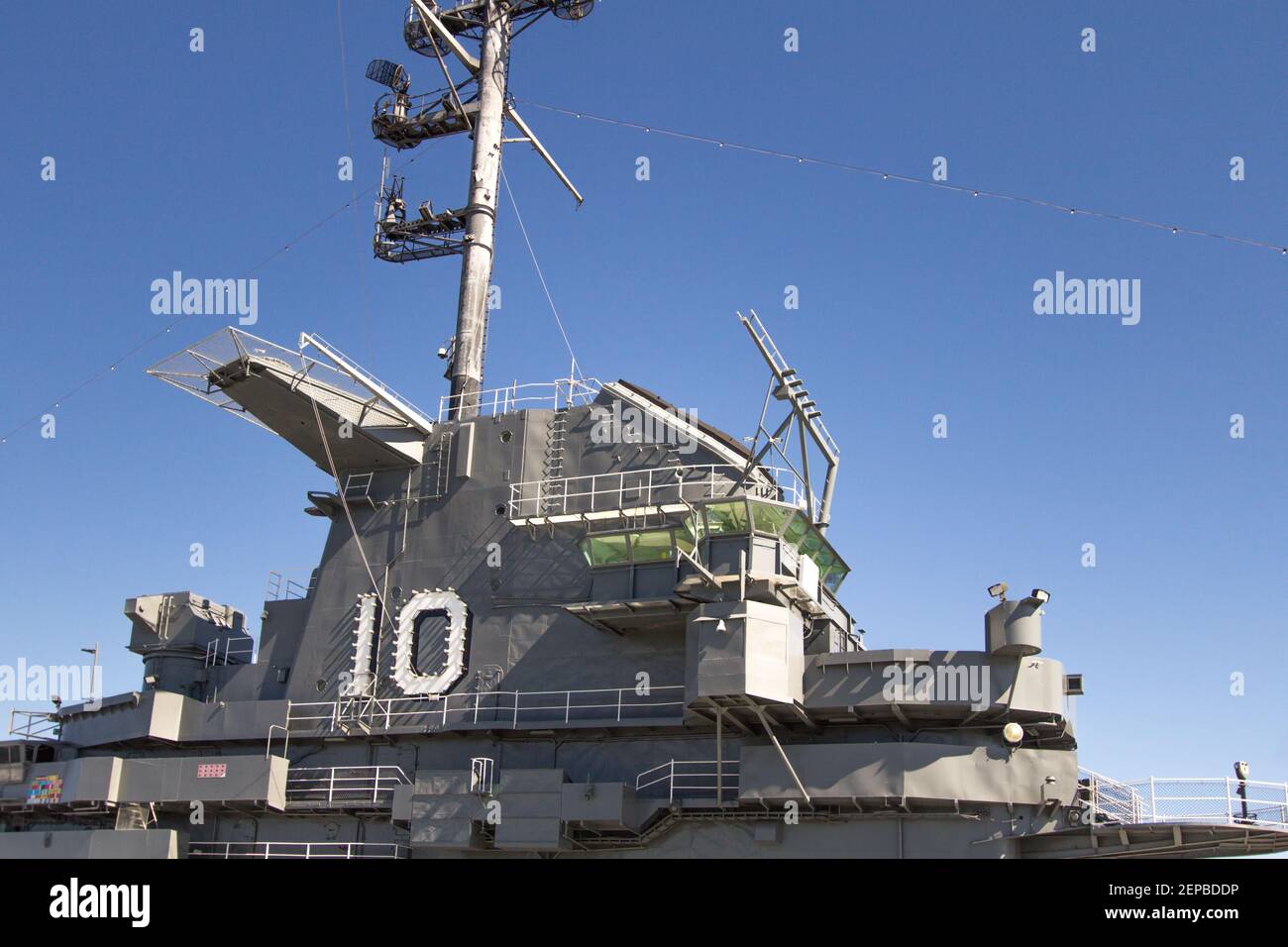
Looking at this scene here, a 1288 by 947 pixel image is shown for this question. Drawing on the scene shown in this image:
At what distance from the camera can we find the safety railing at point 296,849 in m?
26.6

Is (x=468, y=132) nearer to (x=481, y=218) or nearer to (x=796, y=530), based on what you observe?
(x=481, y=218)

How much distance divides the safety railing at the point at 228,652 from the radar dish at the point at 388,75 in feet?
58.0

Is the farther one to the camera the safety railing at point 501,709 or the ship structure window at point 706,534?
the safety railing at point 501,709

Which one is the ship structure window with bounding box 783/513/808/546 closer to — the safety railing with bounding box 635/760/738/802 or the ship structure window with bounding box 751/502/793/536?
the ship structure window with bounding box 751/502/793/536

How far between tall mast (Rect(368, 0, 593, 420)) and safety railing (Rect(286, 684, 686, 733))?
26.5 feet

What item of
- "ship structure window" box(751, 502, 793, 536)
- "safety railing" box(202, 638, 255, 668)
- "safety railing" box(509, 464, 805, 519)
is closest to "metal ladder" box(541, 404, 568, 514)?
"safety railing" box(509, 464, 805, 519)

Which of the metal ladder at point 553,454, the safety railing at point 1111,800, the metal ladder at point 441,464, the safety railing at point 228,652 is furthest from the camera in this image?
the safety railing at point 228,652

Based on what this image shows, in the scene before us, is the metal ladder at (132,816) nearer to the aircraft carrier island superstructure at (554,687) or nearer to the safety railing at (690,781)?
the aircraft carrier island superstructure at (554,687)

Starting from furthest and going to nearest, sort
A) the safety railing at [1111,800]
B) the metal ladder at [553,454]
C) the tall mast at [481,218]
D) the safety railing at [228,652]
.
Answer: the safety railing at [228,652], the tall mast at [481,218], the metal ladder at [553,454], the safety railing at [1111,800]

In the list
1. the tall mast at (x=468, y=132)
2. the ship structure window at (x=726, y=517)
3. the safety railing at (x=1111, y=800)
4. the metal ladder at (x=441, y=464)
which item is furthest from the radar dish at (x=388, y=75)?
the safety railing at (x=1111, y=800)

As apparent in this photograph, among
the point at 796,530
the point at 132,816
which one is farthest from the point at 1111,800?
the point at 132,816
